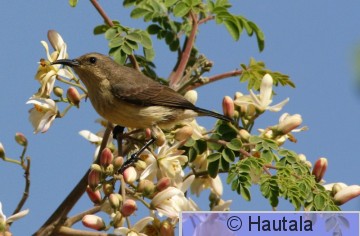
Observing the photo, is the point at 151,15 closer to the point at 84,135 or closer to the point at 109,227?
the point at 84,135

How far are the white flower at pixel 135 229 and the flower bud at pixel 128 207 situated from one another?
0.09 m

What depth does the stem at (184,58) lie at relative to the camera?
230 inches

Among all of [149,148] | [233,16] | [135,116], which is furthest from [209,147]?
[233,16]

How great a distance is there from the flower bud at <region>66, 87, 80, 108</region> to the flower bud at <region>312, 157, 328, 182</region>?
60.7 inches

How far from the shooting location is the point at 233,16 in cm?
596

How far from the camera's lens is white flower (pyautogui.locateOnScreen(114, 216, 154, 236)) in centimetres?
464

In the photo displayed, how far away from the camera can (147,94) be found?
19.8 ft

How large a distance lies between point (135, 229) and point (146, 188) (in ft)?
0.94

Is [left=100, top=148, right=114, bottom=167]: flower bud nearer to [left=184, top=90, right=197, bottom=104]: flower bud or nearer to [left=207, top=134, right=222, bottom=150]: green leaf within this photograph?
[left=207, top=134, right=222, bottom=150]: green leaf

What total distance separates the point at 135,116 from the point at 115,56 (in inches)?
22.6

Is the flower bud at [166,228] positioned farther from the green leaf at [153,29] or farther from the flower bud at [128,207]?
the green leaf at [153,29]

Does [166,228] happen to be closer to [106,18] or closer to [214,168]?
[214,168]

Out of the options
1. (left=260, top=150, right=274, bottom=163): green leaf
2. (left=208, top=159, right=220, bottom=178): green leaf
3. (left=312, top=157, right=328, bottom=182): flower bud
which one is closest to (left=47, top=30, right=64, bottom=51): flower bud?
(left=208, top=159, right=220, bottom=178): green leaf

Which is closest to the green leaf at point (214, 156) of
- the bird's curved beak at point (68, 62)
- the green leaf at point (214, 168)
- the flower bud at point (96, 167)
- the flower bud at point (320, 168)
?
the green leaf at point (214, 168)
